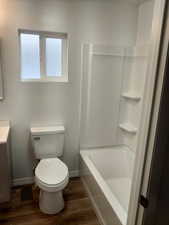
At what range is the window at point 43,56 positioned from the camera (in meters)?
2.16

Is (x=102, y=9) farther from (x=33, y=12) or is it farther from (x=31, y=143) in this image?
(x=31, y=143)

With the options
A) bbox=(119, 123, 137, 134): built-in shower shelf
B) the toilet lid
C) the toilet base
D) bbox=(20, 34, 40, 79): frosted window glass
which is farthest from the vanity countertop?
bbox=(119, 123, 137, 134): built-in shower shelf

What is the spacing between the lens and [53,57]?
2.29 meters

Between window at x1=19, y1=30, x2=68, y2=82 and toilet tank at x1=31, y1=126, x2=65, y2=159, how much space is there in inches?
24.6

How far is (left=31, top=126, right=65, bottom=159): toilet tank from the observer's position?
214cm

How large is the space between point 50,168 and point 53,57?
1.37 meters

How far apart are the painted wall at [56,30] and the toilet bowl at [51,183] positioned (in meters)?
0.47

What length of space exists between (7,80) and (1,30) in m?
0.53

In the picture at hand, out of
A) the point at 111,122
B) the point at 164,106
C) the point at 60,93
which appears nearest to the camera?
the point at 164,106

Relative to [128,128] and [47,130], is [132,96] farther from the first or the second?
[47,130]

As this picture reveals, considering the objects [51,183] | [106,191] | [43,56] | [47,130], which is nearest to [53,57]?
[43,56]

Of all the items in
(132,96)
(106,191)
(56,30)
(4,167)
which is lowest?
(106,191)

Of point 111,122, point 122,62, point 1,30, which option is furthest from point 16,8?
point 111,122

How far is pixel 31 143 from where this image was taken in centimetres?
228
